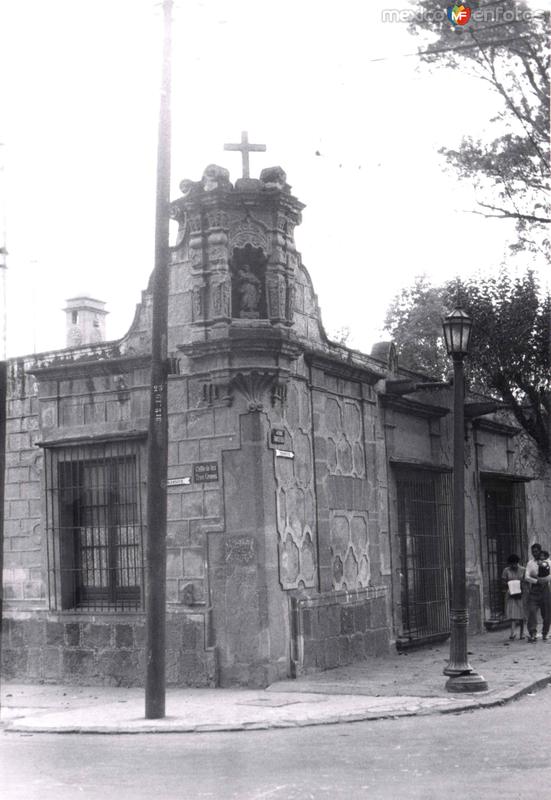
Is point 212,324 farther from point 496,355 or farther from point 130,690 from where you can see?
point 496,355

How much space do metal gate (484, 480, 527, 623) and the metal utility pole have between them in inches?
432

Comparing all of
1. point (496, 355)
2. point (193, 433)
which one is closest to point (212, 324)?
point (193, 433)

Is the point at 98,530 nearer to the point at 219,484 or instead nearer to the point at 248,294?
the point at 219,484

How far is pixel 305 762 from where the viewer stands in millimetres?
8977

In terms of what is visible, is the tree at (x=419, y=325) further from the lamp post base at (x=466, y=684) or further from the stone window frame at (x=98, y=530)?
the lamp post base at (x=466, y=684)

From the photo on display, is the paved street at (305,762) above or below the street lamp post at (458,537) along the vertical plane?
below

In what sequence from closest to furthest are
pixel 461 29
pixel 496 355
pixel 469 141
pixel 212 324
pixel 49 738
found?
pixel 49 738, pixel 461 29, pixel 212 324, pixel 469 141, pixel 496 355

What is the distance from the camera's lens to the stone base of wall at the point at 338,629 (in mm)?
14688

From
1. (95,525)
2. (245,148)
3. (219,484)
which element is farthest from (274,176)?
(95,525)

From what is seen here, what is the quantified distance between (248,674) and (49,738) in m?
3.41

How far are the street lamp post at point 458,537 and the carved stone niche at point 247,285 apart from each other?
248cm

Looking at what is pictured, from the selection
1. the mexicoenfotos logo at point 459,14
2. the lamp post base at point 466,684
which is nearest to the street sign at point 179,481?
the lamp post base at point 466,684

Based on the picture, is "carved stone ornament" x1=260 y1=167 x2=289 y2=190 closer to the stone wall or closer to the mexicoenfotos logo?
the mexicoenfotos logo

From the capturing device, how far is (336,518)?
16.2 meters
